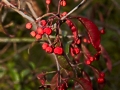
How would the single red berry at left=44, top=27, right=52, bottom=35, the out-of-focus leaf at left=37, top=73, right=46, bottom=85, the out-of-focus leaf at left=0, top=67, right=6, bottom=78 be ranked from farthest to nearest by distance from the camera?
the out-of-focus leaf at left=0, top=67, right=6, bottom=78 → the out-of-focus leaf at left=37, top=73, right=46, bottom=85 → the single red berry at left=44, top=27, right=52, bottom=35

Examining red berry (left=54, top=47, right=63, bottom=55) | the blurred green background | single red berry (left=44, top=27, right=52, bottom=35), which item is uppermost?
single red berry (left=44, top=27, right=52, bottom=35)

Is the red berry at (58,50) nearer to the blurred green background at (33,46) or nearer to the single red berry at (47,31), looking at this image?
the single red berry at (47,31)

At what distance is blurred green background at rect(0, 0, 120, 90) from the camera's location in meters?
2.62

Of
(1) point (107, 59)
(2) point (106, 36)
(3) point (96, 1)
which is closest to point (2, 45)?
(2) point (106, 36)

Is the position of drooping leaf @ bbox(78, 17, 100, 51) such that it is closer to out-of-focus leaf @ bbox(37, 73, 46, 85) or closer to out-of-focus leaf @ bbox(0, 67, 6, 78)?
out-of-focus leaf @ bbox(37, 73, 46, 85)

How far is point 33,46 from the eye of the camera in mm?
3969

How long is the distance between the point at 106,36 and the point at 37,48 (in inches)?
45.2

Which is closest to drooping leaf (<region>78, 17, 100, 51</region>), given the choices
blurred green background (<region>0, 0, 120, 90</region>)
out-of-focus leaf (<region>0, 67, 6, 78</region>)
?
blurred green background (<region>0, 0, 120, 90</region>)

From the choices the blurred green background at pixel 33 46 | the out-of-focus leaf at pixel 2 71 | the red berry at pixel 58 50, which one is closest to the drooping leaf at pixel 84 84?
the red berry at pixel 58 50

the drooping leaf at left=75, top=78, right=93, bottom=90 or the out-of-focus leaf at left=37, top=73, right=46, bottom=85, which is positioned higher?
the out-of-focus leaf at left=37, top=73, right=46, bottom=85

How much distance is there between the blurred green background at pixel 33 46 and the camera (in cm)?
262

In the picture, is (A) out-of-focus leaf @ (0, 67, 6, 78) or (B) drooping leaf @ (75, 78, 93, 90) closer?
(B) drooping leaf @ (75, 78, 93, 90)

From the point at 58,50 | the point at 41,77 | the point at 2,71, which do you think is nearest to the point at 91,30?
the point at 58,50

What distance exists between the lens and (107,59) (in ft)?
5.23
